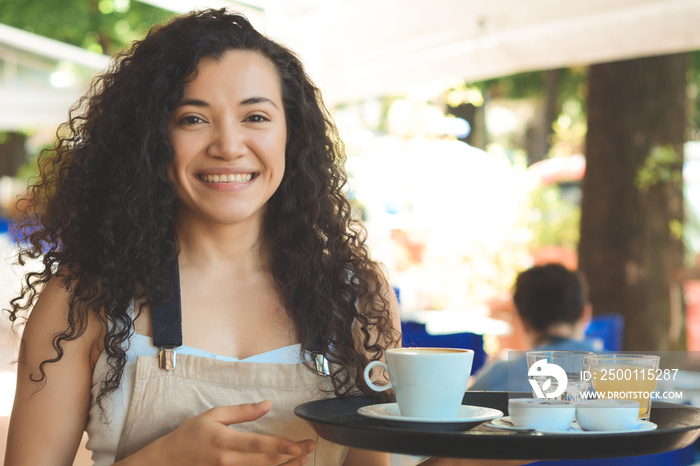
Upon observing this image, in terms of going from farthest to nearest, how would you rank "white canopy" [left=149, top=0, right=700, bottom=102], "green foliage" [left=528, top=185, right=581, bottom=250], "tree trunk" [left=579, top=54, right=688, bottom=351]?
1. "green foliage" [left=528, top=185, right=581, bottom=250]
2. "tree trunk" [left=579, top=54, right=688, bottom=351]
3. "white canopy" [left=149, top=0, right=700, bottom=102]

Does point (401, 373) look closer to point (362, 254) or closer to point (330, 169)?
point (362, 254)

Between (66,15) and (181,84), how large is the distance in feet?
25.0

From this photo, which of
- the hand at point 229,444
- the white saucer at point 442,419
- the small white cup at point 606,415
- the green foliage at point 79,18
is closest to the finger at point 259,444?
the hand at point 229,444

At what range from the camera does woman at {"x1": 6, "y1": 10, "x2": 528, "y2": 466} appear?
1490mm

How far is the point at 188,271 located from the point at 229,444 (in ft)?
A: 1.74

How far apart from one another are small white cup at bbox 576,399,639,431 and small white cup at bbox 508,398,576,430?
0.05 feet

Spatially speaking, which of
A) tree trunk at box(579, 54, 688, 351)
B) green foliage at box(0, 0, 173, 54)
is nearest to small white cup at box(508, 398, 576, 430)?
tree trunk at box(579, 54, 688, 351)

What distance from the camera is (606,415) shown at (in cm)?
112

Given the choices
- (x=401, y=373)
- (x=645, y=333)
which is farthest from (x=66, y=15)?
(x=401, y=373)

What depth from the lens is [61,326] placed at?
1509 millimetres

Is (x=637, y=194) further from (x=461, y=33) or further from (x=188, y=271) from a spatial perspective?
(x=188, y=271)

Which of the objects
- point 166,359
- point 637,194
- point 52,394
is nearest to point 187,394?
point 166,359

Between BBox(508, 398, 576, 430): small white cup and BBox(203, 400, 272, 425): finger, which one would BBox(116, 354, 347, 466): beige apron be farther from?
BBox(508, 398, 576, 430): small white cup

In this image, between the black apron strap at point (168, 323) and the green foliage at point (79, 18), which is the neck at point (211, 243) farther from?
the green foliage at point (79, 18)
